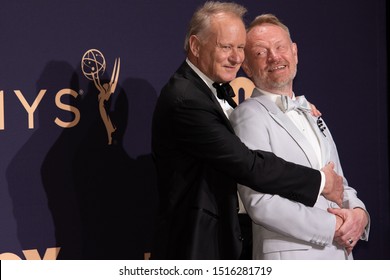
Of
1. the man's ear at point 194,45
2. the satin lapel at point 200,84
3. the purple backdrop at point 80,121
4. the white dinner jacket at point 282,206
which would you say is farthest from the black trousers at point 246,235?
the purple backdrop at point 80,121

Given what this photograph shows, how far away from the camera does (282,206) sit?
2.55 metres

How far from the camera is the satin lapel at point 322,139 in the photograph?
275cm

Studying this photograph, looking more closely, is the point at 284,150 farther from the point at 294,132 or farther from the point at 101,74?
the point at 101,74

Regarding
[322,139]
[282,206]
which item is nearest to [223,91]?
[322,139]

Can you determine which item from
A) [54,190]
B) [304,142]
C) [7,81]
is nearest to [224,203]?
[304,142]

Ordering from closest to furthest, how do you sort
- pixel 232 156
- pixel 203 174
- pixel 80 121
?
pixel 232 156 → pixel 203 174 → pixel 80 121

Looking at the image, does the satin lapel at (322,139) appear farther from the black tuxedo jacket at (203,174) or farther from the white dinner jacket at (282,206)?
the black tuxedo jacket at (203,174)

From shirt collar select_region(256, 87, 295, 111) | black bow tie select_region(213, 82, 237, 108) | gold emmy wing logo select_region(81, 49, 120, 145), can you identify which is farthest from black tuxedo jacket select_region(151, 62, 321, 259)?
gold emmy wing logo select_region(81, 49, 120, 145)

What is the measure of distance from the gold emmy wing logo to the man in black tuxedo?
0.65 meters

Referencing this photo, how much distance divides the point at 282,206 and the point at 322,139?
373mm

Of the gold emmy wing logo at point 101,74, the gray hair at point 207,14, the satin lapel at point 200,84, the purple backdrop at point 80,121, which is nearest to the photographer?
the satin lapel at point 200,84

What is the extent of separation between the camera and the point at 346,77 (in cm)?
393

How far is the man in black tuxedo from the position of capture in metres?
2.54

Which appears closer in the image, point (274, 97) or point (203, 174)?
point (203, 174)
